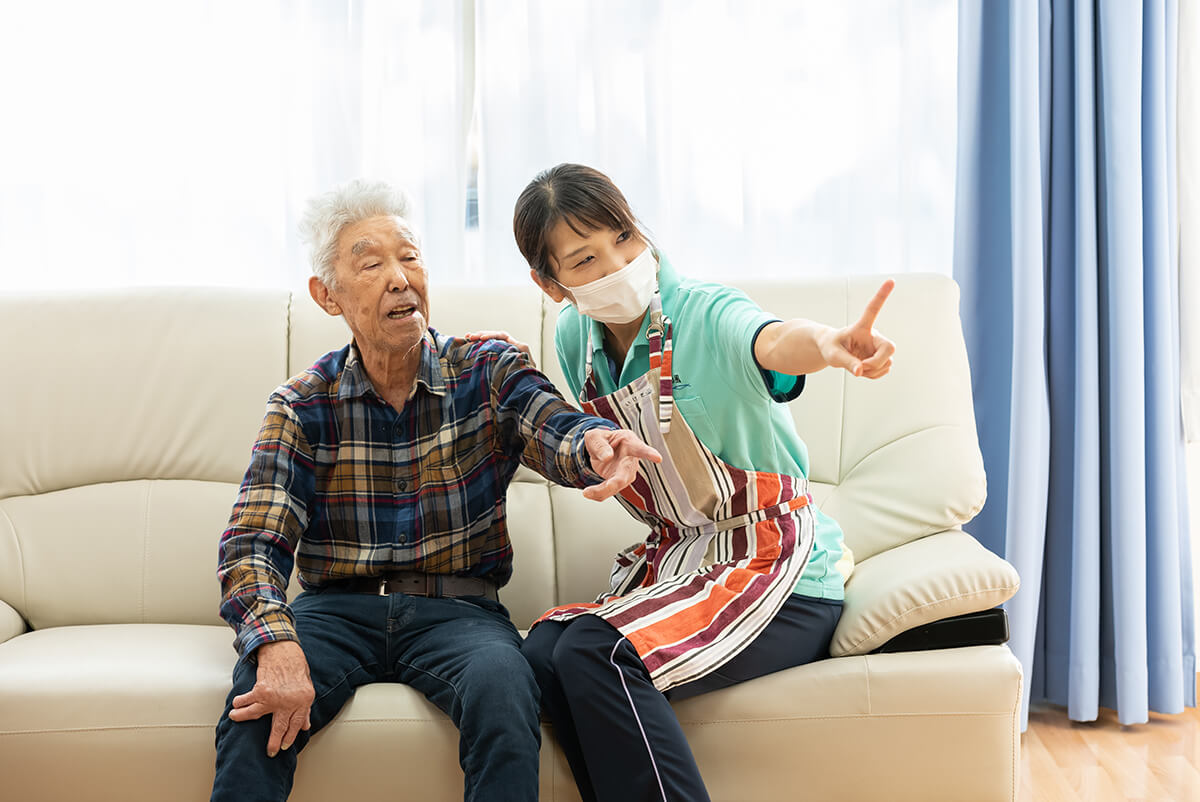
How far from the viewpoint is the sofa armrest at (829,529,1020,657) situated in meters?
1.49

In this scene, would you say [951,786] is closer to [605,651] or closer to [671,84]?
[605,651]

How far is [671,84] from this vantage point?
2398mm

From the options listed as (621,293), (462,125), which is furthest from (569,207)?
(462,125)

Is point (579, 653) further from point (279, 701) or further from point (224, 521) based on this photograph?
point (224, 521)

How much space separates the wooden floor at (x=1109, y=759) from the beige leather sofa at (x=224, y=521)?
1.88 ft

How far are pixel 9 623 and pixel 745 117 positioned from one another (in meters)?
1.95

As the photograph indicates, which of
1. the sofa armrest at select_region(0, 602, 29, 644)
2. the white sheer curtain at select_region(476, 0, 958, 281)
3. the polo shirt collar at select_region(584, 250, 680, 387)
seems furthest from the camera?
the white sheer curtain at select_region(476, 0, 958, 281)

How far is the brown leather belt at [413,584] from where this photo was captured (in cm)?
165

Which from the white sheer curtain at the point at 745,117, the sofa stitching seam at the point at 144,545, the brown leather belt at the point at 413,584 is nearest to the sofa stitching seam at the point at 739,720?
the brown leather belt at the point at 413,584

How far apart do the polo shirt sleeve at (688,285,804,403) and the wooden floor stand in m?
1.08

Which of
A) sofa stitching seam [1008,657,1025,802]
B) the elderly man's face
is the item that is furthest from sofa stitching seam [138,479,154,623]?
sofa stitching seam [1008,657,1025,802]

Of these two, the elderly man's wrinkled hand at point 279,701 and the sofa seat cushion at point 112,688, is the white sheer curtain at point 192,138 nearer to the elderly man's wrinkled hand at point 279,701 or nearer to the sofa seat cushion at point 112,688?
the sofa seat cushion at point 112,688

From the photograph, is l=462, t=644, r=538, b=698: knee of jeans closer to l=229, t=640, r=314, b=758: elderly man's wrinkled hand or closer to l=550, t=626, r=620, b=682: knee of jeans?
l=550, t=626, r=620, b=682: knee of jeans

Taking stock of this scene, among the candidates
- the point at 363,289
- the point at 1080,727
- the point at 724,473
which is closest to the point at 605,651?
the point at 724,473
